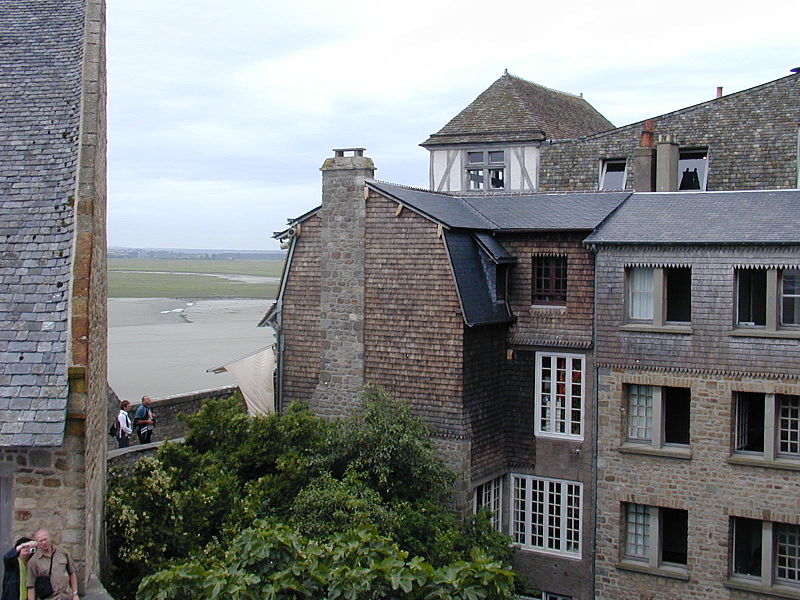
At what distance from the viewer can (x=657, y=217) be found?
753 inches

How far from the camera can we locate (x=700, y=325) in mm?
18016

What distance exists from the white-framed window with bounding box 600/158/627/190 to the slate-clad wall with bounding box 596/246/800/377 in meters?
7.15

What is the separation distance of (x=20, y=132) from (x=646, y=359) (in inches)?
467

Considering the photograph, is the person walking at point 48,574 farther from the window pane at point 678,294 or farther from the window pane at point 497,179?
the window pane at point 497,179

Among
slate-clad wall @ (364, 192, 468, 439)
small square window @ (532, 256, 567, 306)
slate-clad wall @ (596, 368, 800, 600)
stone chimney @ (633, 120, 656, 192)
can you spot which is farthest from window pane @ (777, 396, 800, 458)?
stone chimney @ (633, 120, 656, 192)

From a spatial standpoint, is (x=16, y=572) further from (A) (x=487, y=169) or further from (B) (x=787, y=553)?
(A) (x=487, y=169)

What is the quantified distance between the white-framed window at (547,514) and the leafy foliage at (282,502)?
1.95 meters

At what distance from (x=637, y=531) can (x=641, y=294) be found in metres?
4.70

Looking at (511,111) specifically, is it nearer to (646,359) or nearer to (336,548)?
(646,359)

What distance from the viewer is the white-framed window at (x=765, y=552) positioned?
17.6 m

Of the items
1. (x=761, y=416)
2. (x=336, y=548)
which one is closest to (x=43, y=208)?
(x=336, y=548)

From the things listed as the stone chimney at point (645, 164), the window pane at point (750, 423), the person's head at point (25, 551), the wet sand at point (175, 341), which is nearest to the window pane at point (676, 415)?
the window pane at point (750, 423)

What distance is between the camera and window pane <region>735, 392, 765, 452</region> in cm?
1808

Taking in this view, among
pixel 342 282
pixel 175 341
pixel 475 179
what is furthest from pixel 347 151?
pixel 175 341
